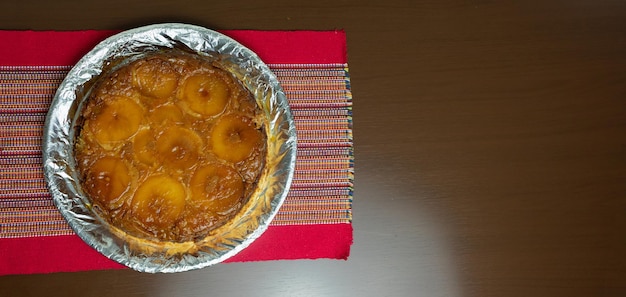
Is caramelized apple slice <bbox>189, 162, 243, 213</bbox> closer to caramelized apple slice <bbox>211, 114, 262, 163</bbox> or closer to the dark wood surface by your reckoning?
caramelized apple slice <bbox>211, 114, 262, 163</bbox>

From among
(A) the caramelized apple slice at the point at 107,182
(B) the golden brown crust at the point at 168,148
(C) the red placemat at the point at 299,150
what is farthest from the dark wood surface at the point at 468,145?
(A) the caramelized apple slice at the point at 107,182

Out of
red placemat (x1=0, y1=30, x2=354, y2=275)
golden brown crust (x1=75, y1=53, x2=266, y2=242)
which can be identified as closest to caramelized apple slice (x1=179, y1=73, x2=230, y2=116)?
golden brown crust (x1=75, y1=53, x2=266, y2=242)

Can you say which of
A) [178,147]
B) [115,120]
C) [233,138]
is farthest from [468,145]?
[115,120]

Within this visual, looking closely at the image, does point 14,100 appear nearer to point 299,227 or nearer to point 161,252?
point 161,252

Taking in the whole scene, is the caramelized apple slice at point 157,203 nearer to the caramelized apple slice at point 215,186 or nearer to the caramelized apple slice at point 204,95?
the caramelized apple slice at point 215,186

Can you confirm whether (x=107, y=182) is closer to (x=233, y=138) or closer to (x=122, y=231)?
(x=122, y=231)
